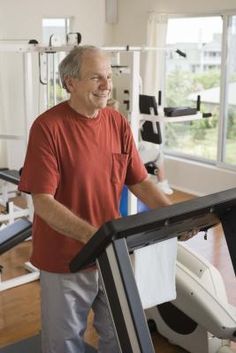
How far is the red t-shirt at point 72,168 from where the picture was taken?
5.51ft

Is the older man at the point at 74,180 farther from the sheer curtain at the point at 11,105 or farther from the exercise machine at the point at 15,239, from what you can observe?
the sheer curtain at the point at 11,105

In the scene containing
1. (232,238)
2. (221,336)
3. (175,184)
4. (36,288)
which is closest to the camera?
(232,238)

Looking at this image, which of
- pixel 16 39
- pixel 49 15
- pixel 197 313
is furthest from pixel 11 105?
pixel 197 313

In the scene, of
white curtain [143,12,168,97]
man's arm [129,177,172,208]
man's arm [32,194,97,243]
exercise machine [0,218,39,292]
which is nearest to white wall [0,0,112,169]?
white curtain [143,12,168,97]

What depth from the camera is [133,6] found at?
6.22 meters

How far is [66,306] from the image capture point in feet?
5.94

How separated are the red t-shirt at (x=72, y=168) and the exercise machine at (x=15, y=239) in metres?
1.41

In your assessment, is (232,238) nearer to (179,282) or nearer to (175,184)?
(179,282)

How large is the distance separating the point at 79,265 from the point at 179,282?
1210 millimetres

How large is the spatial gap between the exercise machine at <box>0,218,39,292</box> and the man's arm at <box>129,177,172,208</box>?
1449 millimetres

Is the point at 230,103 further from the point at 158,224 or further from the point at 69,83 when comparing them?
the point at 158,224

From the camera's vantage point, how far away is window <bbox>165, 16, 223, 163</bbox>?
5598mm

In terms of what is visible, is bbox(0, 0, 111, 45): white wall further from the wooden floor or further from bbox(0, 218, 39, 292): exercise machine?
bbox(0, 218, 39, 292): exercise machine

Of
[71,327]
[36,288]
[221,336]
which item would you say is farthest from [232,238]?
[36,288]
